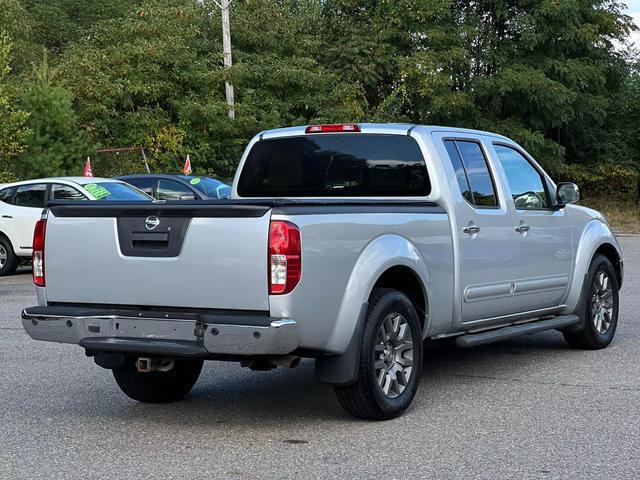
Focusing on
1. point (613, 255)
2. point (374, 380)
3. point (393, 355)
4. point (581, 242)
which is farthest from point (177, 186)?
point (374, 380)

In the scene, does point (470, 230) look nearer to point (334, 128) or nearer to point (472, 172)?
point (472, 172)

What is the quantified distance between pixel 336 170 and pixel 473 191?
101 centimetres

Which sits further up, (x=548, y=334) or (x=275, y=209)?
(x=275, y=209)

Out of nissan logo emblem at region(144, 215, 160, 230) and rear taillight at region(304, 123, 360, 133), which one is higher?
rear taillight at region(304, 123, 360, 133)

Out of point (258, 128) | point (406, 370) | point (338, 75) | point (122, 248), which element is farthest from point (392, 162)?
point (338, 75)

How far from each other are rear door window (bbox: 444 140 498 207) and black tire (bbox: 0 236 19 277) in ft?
40.4

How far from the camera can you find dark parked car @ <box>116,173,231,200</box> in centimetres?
1981

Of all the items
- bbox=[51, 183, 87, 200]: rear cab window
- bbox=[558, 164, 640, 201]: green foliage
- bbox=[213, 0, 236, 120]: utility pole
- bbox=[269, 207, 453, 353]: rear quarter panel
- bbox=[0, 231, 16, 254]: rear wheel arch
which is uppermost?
bbox=[213, 0, 236, 120]: utility pole

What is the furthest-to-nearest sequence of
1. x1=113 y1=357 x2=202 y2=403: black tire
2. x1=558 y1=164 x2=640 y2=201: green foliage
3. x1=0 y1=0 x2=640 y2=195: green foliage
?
x1=558 y1=164 x2=640 y2=201: green foliage → x1=0 y1=0 x2=640 y2=195: green foliage → x1=113 y1=357 x2=202 y2=403: black tire

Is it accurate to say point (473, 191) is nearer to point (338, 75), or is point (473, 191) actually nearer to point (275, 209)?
point (275, 209)

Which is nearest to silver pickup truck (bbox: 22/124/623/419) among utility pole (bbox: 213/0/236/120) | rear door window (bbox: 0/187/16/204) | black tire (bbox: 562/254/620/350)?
black tire (bbox: 562/254/620/350)

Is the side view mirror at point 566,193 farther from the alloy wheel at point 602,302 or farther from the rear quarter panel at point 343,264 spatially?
the rear quarter panel at point 343,264

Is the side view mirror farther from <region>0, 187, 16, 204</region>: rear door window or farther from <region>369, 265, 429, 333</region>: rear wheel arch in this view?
<region>0, 187, 16, 204</region>: rear door window

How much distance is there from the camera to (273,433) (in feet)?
20.9
